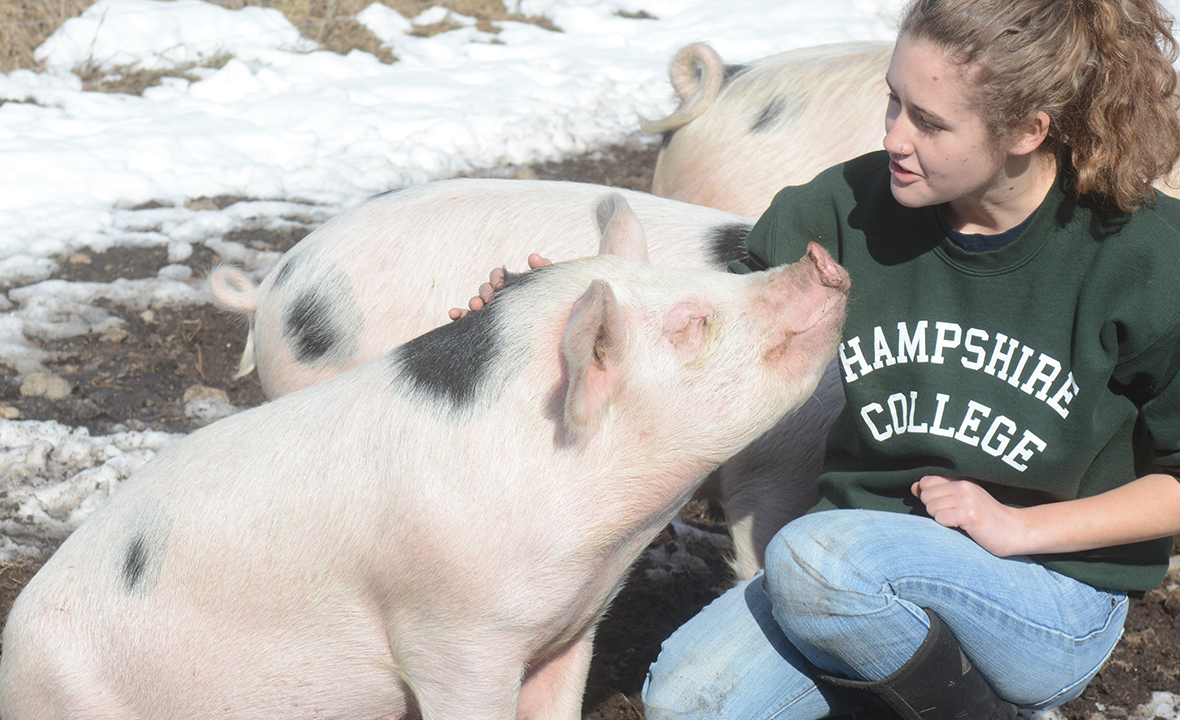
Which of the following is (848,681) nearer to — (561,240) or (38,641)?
(561,240)

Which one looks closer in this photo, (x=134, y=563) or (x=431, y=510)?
(x=431, y=510)

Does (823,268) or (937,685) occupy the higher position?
(823,268)

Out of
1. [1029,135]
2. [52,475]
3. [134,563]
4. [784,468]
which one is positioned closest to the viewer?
[1029,135]

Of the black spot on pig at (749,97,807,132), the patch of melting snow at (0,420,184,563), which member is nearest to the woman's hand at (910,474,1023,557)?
the black spot on pig at (749,97,807,132)

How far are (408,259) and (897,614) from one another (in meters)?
1.28

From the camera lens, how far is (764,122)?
121 inches

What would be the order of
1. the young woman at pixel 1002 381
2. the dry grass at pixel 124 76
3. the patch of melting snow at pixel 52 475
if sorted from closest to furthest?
the young woman at pixel 1002 381, the patch of melting snow at pixel 52 475, the dry grass at pixel 124 76

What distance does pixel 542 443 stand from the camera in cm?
178

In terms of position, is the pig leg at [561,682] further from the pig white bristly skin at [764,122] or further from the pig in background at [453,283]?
the pig white bristly skin at [764,122]

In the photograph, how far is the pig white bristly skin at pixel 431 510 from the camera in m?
1.78

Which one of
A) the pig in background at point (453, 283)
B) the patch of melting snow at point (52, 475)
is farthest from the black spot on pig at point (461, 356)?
the patch of melting snow at point (52, 475)

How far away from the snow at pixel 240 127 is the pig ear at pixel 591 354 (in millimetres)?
1589

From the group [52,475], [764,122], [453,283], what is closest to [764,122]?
[764,122]

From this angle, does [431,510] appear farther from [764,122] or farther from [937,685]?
[764,122]
